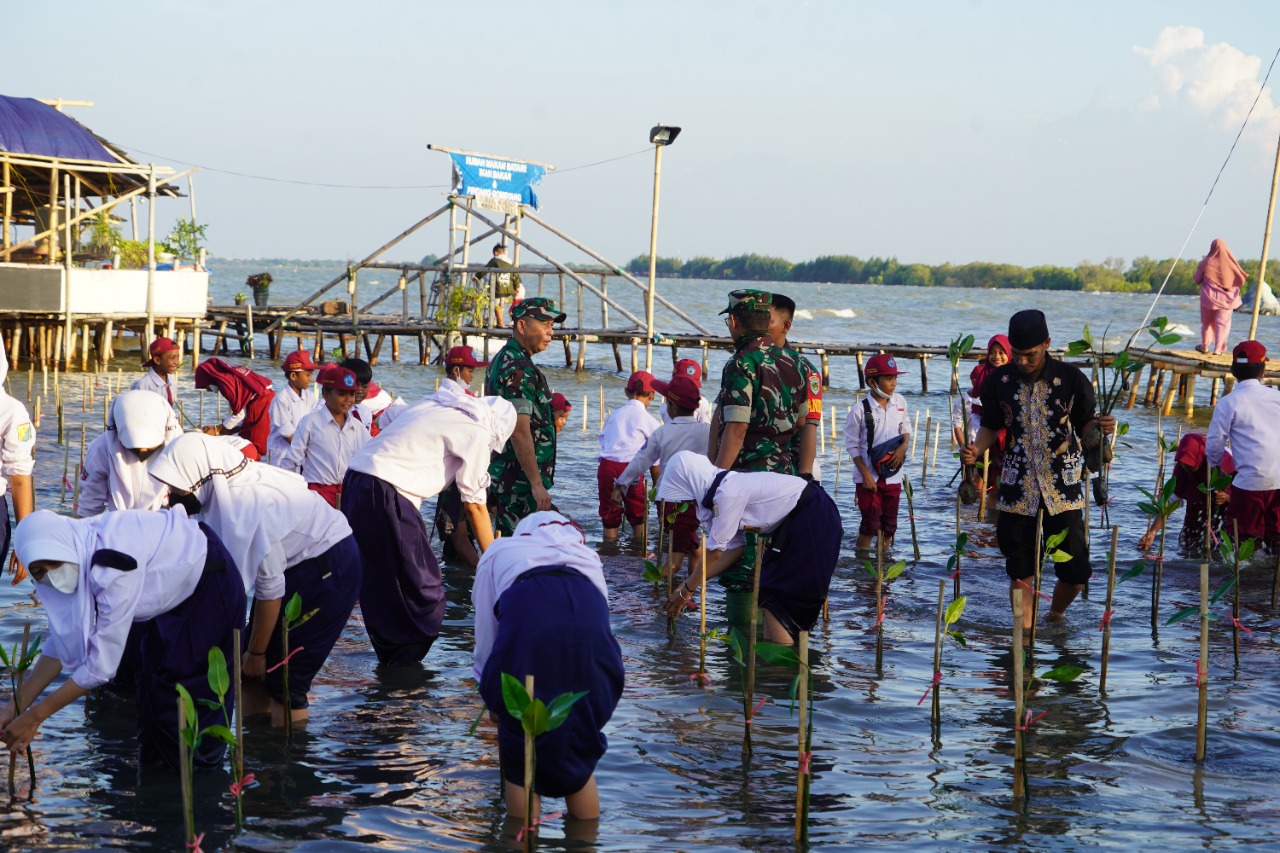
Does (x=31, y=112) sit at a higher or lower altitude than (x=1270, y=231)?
higher

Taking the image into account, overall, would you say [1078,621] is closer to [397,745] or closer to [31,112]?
[397,745]

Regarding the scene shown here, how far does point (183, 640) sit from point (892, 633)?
15.6 ft

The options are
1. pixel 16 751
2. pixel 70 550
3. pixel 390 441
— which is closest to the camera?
pixel 70 550

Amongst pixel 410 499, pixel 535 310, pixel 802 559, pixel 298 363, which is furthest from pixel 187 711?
pixel 298 363

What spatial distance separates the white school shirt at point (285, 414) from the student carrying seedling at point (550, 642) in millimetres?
6017

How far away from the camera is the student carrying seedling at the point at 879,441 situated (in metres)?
10.0

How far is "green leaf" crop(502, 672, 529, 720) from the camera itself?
3502 mm

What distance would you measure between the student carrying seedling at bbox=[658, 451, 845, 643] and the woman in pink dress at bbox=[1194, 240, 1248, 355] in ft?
51.6

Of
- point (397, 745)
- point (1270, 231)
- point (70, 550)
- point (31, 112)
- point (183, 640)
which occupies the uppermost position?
point (31, 112)

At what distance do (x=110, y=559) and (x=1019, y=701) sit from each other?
10.4 feet

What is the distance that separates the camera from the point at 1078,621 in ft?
26.6

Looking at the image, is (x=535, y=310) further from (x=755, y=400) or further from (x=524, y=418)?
(x=755, y=400)

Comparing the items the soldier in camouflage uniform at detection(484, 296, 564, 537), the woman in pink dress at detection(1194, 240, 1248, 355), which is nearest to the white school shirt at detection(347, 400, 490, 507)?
the soldier in camouflage uniform at detection(484, 296, 564, 537)

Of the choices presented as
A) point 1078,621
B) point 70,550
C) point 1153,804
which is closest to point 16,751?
point 70,550
